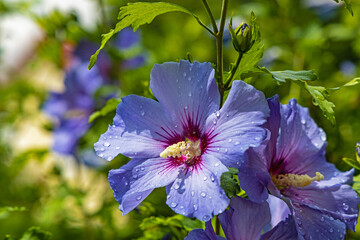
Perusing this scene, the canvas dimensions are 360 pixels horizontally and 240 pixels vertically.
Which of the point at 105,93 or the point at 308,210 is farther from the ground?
the point at 308,210

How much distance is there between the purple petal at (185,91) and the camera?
24.9 inches

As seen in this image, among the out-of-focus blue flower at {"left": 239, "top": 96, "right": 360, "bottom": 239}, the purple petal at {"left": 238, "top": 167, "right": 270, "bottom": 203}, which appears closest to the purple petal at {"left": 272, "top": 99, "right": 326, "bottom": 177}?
the out-of-focus blue flower at {"left": 239, "top": 96, "right": 360, "bottom": 239}

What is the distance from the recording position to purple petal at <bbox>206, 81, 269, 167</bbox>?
570mm

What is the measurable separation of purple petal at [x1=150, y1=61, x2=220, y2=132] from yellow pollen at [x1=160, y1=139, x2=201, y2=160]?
0.09 feet

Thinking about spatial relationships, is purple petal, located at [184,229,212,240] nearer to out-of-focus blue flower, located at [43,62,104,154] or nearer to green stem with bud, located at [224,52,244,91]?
green stem with bud, located at [224,52,244,91]

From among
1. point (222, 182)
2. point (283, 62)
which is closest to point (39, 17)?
point (283, 62)

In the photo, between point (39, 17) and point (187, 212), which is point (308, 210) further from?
point (39, 17)

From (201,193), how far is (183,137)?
0.13 meters

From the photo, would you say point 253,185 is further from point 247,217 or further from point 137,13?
point 137,13

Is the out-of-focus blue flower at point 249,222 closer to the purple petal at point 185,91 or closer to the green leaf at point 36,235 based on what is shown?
the purple petal at point 185,91

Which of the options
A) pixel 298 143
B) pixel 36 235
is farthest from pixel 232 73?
pixel 36 235

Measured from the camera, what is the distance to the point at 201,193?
0.56 metres

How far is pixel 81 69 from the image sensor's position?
1.58m

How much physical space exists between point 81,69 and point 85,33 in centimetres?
13
